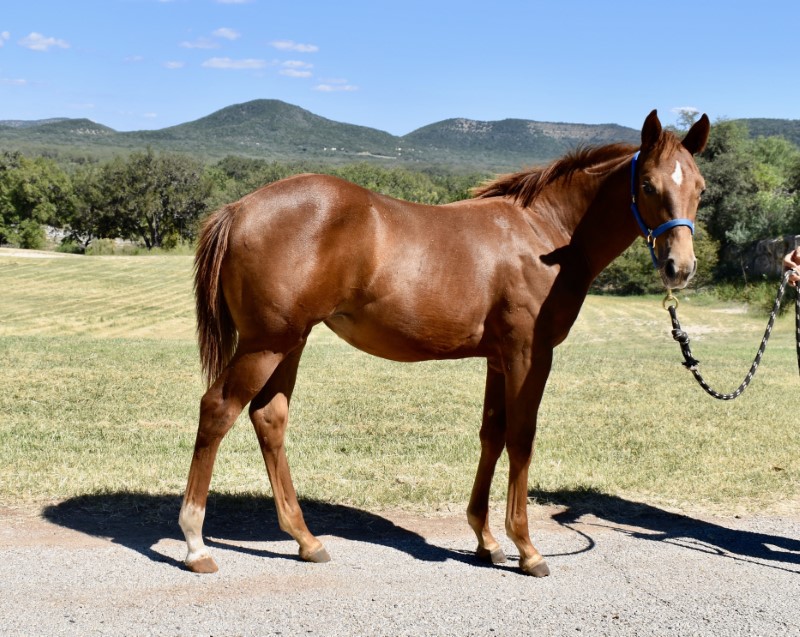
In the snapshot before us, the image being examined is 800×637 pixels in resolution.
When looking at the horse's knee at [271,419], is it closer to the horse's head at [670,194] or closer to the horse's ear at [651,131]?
the horse's head at [670,194]

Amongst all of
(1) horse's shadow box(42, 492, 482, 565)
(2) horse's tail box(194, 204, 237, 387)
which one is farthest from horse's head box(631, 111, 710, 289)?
(2) horse's tail box(194, 204, 237, 387)

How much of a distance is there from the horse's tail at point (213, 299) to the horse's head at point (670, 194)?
235 centimetres

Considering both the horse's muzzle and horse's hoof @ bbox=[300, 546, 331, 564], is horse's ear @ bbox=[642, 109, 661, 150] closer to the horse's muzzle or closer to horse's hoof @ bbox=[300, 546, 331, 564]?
the horse's muzzle

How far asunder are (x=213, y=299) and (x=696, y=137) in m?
2.91

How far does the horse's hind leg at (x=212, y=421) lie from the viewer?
426cm

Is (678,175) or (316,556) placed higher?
(678,175)

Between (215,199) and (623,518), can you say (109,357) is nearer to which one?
(623,518)

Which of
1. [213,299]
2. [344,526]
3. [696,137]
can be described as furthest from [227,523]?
[696,137]

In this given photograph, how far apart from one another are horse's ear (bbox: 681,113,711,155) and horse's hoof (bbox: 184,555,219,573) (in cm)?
355

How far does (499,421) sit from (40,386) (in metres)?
6.64

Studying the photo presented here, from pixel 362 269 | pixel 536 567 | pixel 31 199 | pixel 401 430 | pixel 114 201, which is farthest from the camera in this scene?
pixel 31 199

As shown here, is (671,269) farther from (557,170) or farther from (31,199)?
(31,199)

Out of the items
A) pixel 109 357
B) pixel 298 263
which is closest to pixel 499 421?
pixel 298 263

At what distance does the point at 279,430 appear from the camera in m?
4.69
